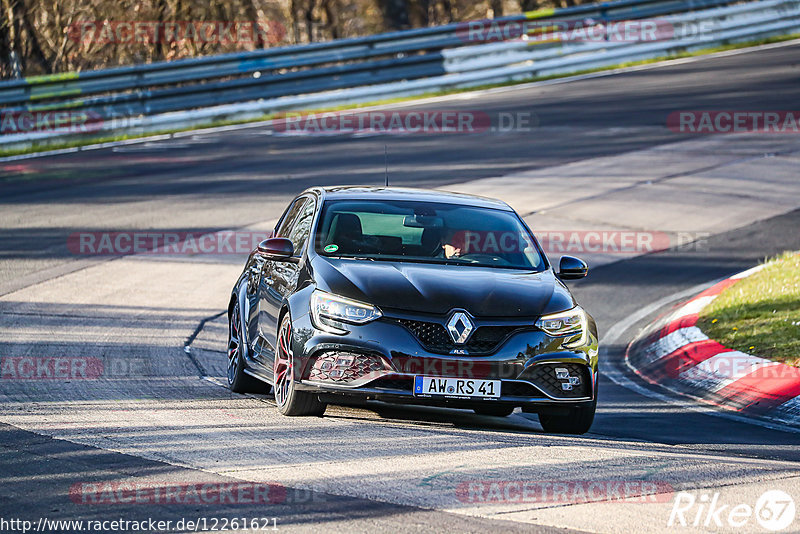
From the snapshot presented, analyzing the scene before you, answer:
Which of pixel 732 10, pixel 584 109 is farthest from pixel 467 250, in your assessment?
pixel 732 10

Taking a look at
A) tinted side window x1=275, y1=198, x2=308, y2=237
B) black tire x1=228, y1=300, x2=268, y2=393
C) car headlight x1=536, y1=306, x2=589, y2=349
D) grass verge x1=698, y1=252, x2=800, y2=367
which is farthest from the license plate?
grass verge x1=698, y1=252, x2=800, y2=367

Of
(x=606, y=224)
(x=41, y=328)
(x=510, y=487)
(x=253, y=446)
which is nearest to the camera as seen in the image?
(x=510, y=487)

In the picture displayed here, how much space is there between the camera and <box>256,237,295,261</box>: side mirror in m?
8.33

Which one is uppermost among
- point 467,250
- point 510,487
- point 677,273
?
point 467,250

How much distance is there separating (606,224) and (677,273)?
1.86 metres

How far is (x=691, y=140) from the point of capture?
69.6 feet

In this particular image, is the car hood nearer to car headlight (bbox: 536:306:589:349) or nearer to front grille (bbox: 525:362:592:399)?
car headlight (bbox: 536:306:589:349)

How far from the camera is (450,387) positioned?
7.23 meters

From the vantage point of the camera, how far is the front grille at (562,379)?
7.43m

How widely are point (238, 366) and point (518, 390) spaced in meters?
2.50

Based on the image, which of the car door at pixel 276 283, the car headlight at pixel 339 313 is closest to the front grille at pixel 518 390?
the car headlight at pixel 339 313

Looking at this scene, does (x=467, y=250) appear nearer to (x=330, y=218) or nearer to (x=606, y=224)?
(x=330, y=218)

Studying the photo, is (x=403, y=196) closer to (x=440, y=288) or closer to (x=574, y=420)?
(x=440, y=288)

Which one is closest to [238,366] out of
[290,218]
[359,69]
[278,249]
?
[278,249]
